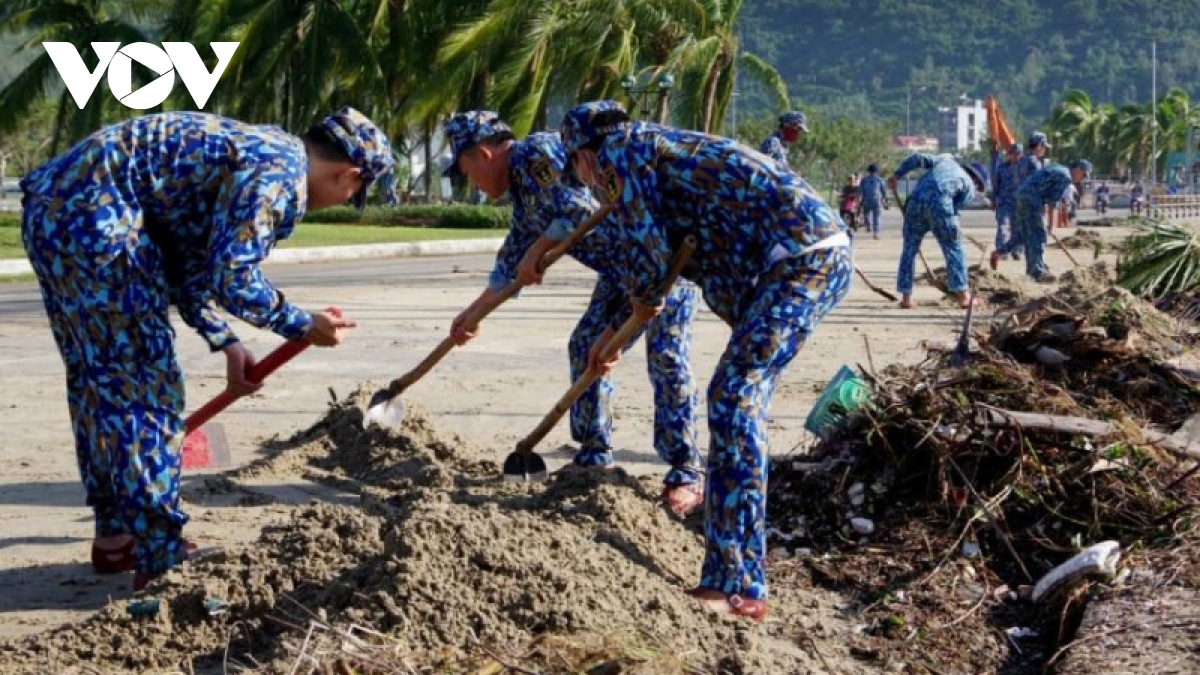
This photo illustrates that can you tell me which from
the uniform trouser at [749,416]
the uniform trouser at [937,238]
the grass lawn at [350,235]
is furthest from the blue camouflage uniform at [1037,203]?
the uniform trouser at [749,416]

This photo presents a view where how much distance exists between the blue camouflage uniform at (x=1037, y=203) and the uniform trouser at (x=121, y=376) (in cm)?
1546

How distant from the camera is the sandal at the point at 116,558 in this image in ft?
19.3

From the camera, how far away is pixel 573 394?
21.0 ft

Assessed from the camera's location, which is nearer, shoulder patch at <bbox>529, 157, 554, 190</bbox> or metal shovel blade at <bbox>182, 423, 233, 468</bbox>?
shoulder patch at <bbox>529, 157, 554, 190</bbox>

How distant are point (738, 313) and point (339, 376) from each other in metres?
Result: 5.89

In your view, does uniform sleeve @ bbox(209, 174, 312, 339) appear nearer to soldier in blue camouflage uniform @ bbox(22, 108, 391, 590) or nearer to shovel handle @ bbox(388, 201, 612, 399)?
soldier in blue camouflage uniform @ bbox(22, 108, 391, 590)

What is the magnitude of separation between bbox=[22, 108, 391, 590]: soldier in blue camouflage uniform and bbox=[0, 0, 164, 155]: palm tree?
115ft

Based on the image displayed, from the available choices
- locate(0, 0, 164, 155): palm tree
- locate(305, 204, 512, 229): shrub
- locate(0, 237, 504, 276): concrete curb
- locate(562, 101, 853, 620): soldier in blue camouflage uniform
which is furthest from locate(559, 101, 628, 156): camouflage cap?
locate(0, 0, 164, 155): palm tree

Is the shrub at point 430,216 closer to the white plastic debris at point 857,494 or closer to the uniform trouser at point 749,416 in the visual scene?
the white plastic debris at point 857,494

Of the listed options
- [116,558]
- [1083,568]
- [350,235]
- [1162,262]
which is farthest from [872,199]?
[116,558]

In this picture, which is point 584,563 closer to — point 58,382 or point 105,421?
point 105,421

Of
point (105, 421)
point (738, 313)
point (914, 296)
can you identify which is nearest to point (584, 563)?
point (738, 313)

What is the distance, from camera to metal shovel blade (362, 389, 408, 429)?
8.00 m

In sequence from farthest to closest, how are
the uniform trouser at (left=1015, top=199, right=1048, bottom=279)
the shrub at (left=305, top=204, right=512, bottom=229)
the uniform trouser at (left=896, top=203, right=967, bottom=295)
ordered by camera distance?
the shrub at (left=305, top=204, right=512, bottom=229) < the uniform trouser at (left=1015, top=199, right=1048, bottom=279) < the uniform trouser at (left=896, top=203, right=967, bottom=295)
